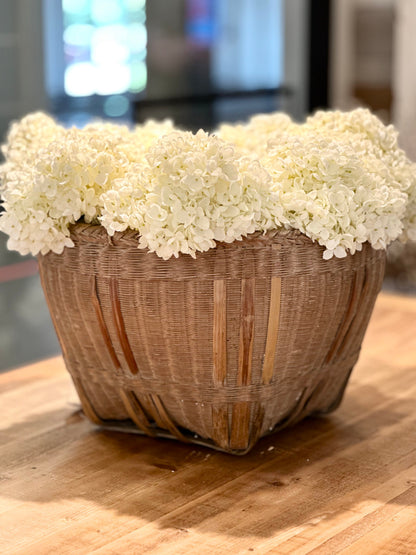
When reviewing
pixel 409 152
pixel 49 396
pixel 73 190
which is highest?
pixel 73 190

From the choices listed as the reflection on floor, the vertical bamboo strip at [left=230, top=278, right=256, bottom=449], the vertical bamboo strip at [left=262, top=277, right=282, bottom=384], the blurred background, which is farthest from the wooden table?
the blurred background

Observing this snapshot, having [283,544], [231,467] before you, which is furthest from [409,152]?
[283,544]

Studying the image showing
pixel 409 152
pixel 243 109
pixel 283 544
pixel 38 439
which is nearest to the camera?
pixel 283 544

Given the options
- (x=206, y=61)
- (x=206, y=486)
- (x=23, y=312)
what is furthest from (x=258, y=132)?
(x=206, y=61)

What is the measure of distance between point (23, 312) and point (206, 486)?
1.67 m

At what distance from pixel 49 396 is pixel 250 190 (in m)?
0.84

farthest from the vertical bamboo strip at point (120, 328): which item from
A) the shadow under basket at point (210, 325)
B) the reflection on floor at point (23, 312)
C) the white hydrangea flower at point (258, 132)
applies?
the reflection on floor at point (23, 312)

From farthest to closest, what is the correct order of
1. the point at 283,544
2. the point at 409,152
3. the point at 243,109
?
the point at 243,109
the point at 409,152
the point at 283,544

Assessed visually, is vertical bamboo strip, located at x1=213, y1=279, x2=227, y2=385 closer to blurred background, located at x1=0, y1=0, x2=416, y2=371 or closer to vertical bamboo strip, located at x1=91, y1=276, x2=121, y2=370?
vertical bamboo strip, located at x1=91, y1=276, x2=121, y2=370

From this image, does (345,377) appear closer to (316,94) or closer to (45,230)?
(45,230)

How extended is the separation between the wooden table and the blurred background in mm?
1911

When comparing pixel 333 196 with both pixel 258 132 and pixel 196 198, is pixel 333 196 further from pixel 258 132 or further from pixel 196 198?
pixel 258 132

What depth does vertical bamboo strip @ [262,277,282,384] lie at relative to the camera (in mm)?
1530

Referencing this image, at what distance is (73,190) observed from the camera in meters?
1.52
